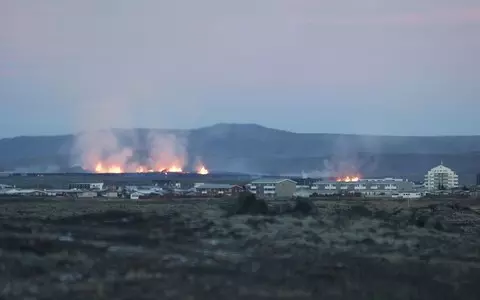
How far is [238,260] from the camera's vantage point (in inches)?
957

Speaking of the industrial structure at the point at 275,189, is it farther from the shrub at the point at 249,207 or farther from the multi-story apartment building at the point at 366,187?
the shrub at the point at 249,207

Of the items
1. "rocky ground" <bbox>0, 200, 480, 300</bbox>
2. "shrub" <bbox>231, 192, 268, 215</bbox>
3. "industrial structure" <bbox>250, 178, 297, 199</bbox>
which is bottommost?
"rocky ground" <bbox>0, 200, 480, 300</bbox>

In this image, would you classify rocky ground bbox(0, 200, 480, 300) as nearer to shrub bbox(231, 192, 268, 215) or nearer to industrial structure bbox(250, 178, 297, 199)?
shrub bbox(231, 192, 268, 215)

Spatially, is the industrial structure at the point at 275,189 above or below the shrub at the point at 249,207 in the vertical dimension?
above

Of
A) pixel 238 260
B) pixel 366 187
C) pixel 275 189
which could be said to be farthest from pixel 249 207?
pixel 366 187

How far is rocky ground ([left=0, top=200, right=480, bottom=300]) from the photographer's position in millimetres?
18891

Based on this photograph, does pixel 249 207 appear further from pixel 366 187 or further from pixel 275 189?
pixel 366 187

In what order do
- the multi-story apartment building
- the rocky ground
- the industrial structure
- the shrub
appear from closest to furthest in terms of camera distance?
the rocky ground < the shrub < the industrial structure < the multi-story apartment building

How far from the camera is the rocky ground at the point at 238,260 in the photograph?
62.0 feet

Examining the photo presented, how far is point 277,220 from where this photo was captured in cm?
4272

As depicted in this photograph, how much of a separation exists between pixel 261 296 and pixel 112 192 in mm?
78478

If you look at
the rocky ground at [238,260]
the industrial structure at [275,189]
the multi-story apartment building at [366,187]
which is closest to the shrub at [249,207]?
the rocky ground at [238,260]

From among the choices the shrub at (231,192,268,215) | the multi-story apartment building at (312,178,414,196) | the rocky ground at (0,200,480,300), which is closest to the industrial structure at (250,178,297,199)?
the multi-story apartment building at (312,178,414,196)

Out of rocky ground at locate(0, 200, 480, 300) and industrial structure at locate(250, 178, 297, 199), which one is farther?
industrial structure at locate(250, 178, 297, 199)
